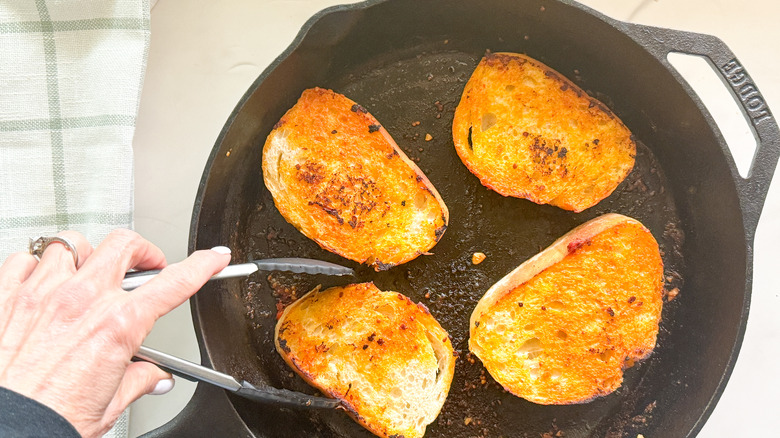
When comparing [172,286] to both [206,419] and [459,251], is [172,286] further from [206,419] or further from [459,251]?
[459,251]

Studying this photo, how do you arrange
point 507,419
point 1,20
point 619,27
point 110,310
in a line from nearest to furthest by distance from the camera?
point 110,310 → point 619,27 → point 1,20 → point 507,419

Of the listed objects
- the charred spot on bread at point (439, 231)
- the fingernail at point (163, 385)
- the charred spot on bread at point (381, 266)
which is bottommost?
the fingernail at point (163, 385)

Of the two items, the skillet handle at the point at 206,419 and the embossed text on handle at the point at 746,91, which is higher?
the embossed text on handle at the point at 746,91

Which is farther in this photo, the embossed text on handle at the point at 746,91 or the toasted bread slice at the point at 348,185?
the toasted bread slice at the point at 348,185

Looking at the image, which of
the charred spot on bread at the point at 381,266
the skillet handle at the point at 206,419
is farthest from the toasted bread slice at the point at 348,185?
the skillet handle at the point at 206,419

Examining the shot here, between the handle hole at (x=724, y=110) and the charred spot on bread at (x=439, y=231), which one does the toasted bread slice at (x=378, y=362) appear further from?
the handle hole at (x=724, y=110)

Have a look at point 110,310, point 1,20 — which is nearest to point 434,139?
point 110,310

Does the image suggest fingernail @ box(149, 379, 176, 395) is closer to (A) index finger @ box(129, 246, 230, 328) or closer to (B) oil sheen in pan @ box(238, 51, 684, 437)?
(A) index finger @ box(129, 246, 230, 328)

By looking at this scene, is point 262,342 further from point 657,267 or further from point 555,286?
point 657,267
